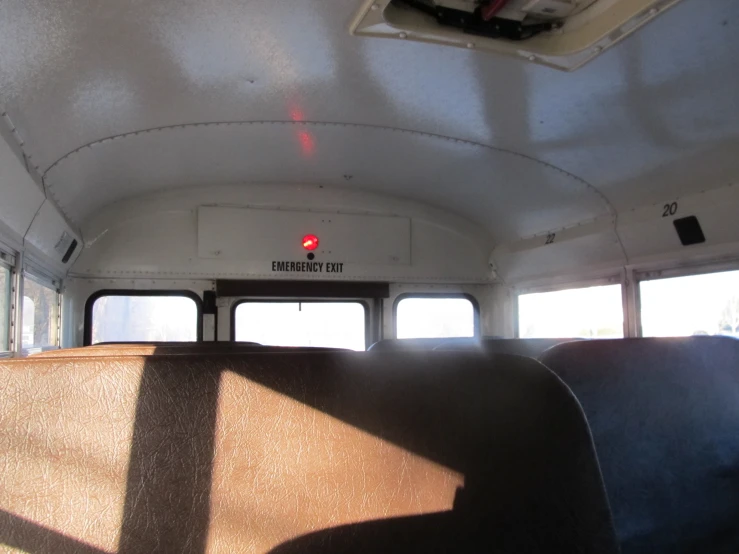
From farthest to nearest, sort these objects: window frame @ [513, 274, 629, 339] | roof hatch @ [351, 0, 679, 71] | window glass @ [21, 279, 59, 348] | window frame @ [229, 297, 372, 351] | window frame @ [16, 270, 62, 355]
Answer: window frame @ [229, 297, 372, 351]
window frame @ [513, 274, 629, 339]
window glass @ [21, 279, 59, 348]
window frame @ [16, 270, 62, 355]
roof hatch @ [351, 0, 679, 71]

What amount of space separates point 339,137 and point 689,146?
221 cm

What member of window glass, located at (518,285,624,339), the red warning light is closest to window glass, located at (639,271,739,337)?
window glass, located at (518,285,624,339)

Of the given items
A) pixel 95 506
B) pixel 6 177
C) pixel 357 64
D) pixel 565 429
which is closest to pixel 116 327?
pixel 6 177

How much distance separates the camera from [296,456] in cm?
131

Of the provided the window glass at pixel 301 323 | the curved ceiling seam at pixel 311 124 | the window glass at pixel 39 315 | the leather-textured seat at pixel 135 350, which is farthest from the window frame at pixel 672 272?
the window glass at pixel 39 315

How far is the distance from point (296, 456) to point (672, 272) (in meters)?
3.62

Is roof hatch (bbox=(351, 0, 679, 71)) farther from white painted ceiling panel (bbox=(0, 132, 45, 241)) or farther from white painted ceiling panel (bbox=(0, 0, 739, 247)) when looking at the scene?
white painted ceiling panel (bbox=(0, 132, 45, 241))

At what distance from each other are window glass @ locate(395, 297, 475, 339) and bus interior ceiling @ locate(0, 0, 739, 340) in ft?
0.54

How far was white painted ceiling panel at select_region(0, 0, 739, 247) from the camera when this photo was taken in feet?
7.68

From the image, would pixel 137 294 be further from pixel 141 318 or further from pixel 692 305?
pixel 692 305

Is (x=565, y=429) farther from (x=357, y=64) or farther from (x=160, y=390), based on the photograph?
(x=357, y=64)

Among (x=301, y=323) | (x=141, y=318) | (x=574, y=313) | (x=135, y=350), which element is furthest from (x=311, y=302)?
(x=135, y=350)

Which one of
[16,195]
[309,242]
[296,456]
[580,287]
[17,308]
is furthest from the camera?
[309,242]

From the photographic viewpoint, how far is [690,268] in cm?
384
